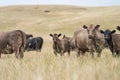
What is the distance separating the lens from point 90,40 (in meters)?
13.8

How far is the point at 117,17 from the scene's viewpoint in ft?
208

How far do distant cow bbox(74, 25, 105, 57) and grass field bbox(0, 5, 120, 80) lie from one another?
550 mm

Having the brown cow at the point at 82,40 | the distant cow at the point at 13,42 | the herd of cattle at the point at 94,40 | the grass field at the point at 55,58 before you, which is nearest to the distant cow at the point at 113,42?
the herd of cattle at the point at 94,40

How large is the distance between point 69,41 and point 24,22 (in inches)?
2151

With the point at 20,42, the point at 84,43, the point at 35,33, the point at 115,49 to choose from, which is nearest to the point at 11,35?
the point at 20,42

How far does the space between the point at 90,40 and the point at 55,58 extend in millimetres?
4244

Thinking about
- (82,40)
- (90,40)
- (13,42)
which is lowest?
(82,40)

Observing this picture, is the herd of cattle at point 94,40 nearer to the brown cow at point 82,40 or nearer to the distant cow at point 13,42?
the brown cow at point 82,40

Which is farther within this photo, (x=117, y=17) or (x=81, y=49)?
(x=117, y=17)

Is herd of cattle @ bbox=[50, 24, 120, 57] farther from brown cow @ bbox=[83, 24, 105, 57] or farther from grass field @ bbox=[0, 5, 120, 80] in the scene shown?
grass field @ bbox=[0, 5, 120, 80]

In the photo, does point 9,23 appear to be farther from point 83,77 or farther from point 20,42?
point 83,77

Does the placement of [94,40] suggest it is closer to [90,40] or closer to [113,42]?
[90,40]

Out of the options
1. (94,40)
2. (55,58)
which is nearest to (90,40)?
(94,40)

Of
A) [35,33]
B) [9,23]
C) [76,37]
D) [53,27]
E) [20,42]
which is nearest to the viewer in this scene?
[20,42]
